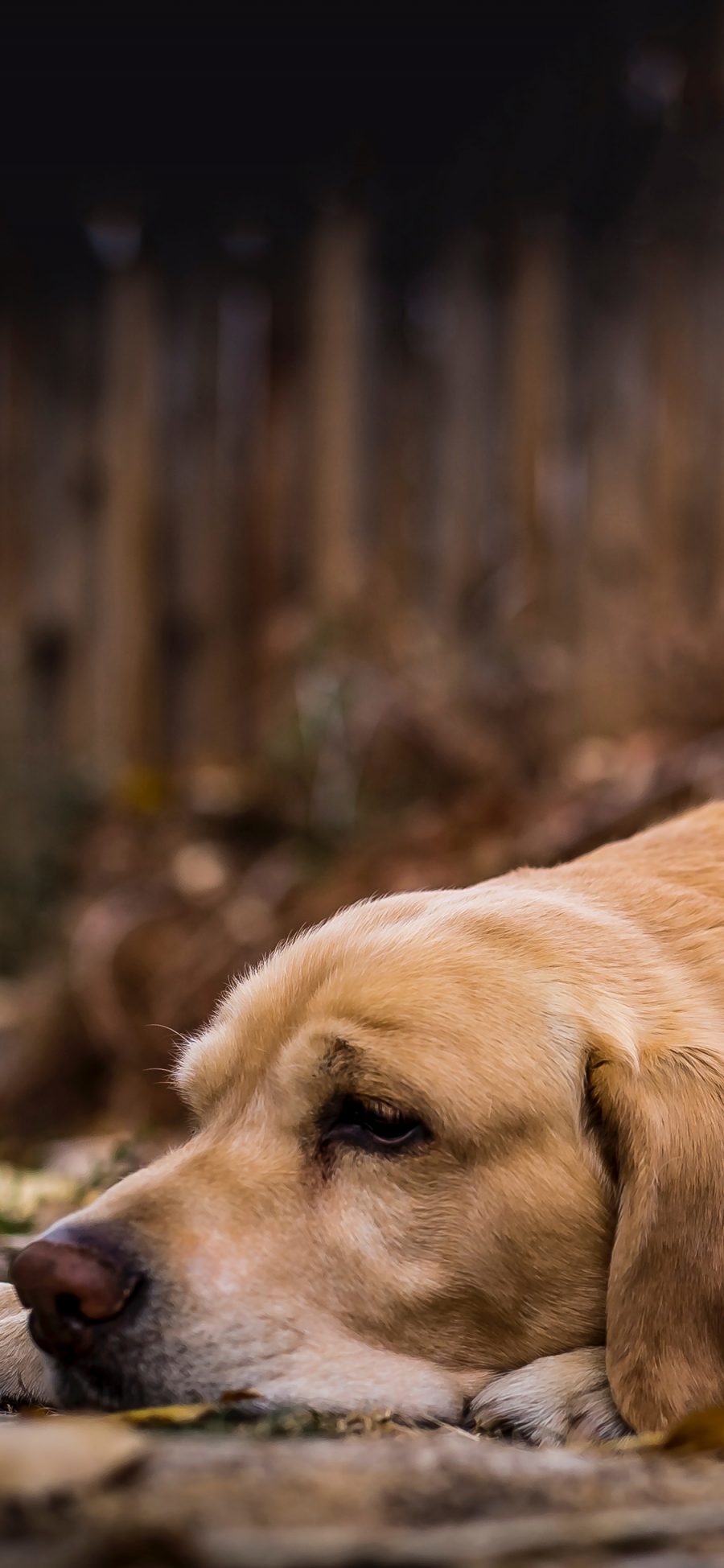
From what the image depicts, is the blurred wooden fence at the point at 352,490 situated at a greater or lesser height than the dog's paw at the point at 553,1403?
greater

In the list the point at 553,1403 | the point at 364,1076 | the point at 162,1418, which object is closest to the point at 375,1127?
the point at 364,1076

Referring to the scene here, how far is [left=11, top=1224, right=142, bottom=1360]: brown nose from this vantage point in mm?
2174

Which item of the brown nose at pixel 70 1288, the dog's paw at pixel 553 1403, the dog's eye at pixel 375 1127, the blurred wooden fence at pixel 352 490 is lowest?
the dog's paw at pixel 553 1403

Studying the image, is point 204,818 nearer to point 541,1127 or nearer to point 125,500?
point 125,500

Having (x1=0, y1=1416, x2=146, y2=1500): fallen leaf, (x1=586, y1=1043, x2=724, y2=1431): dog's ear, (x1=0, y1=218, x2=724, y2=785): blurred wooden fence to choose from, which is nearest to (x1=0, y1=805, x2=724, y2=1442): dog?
(x1=586, y1=1043, x2=724, y2=1431): dog's ear

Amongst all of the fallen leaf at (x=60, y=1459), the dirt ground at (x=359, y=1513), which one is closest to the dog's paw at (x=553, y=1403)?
the dirt ground at (x=359, y=1513)

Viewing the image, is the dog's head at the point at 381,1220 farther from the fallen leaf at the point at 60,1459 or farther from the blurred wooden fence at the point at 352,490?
the blurred wooden fence at the point at 352,490

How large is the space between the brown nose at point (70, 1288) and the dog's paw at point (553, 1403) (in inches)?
23.6

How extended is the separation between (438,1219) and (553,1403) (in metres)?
0.32

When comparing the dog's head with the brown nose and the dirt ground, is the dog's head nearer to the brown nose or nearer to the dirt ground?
the brown nose

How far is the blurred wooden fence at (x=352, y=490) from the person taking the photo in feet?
23.4

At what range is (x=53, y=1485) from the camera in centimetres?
120

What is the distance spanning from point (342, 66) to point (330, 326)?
4.21 feet

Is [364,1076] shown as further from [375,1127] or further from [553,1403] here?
[553,1403]
